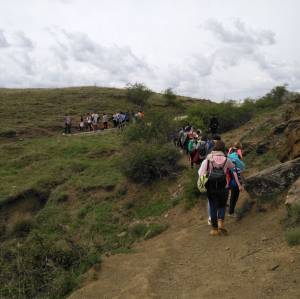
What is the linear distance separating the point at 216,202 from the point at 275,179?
5.71ft

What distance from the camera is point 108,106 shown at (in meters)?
44.1

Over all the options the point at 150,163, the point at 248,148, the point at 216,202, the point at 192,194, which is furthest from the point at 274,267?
the point at 150,163

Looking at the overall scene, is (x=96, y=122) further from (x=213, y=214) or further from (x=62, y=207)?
(x=213, y=214)

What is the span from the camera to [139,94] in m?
46.6

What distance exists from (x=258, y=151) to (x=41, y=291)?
31.5 feet

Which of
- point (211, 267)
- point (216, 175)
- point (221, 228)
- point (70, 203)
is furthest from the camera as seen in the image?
point (70, 203)

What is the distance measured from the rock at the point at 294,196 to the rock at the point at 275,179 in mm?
652

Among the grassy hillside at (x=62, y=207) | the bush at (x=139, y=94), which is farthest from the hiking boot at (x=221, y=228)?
the bush at (x=139, y=94)

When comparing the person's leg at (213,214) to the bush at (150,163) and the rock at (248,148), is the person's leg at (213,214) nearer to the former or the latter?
the rock at (248,148)

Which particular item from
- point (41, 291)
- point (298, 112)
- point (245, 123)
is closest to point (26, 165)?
point (245, 123)

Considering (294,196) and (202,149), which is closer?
(294,196)

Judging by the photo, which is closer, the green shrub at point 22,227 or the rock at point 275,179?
the rock at point 275,179

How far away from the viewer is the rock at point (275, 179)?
956 cm

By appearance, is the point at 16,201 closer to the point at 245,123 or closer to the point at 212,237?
the point at 212,237
